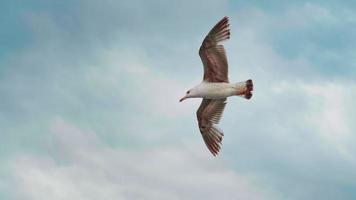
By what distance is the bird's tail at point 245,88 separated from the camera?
43469mm

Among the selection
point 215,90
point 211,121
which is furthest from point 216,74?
point 211,121

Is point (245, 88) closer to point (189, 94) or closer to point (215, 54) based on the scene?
point (215, 54)

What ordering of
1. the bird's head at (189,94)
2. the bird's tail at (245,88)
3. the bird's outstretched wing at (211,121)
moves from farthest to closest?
the bird's outstretched wing at (211,121) → the bird's head at (189,94) → the bird's tail at (245,88)

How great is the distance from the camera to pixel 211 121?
48062 millimetres

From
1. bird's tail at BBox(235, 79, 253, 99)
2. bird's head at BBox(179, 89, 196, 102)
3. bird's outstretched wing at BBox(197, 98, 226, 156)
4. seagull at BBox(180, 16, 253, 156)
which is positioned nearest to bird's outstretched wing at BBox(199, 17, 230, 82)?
seagull at BBox(180, 16, 253, 156)

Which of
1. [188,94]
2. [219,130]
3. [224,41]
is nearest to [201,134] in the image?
[219,130]

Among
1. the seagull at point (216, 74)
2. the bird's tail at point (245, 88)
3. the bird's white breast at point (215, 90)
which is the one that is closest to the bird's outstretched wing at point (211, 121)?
the seagull at point (216, 74)

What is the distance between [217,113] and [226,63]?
5269 mm

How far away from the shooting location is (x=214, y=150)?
1902 inches

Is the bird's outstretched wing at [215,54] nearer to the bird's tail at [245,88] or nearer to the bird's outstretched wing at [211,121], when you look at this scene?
the bird's tail at [245,88]

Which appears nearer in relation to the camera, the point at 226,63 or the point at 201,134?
the point at 226,63

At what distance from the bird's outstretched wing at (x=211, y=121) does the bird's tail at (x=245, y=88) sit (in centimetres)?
Result: 385

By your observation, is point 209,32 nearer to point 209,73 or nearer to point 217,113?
point 209,73

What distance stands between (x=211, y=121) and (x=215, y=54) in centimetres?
641
